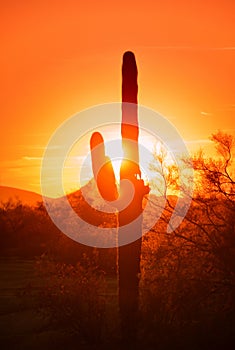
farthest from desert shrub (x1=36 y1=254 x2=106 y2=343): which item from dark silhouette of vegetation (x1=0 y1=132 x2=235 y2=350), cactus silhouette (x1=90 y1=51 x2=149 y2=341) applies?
cactus silhouette (x1=90 y1=51 x2=149 y2=341)

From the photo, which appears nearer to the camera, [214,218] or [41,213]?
[214,218]

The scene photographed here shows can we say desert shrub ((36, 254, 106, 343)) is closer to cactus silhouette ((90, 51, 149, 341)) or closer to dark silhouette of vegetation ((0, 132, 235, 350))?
dark silhouette of vegetation ((0, 132, 235, 350))

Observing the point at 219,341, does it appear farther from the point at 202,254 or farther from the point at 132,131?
the point at 132,131

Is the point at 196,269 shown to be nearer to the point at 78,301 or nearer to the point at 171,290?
the point at 171,290

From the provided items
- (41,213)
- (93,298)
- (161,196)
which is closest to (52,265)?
(93,298)

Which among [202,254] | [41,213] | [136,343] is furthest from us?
[41,213]

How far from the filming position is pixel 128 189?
815 inches

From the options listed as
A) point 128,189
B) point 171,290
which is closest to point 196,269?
point 171,290

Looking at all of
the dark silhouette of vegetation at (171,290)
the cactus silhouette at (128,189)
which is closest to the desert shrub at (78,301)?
the dark silhouette of vegetation at (171,290)

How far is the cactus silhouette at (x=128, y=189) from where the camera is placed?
20609mm

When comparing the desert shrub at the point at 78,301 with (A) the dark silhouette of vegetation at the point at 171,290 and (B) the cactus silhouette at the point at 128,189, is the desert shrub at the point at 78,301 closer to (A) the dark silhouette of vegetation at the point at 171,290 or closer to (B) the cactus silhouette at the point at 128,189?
(A) the dark silhouette of vegetation at the point at 171,290

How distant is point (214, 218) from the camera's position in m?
23.3

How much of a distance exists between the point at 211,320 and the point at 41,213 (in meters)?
44.0

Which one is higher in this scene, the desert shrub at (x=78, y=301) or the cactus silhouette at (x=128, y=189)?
the cactus silhouette at (x=128, y=189)
